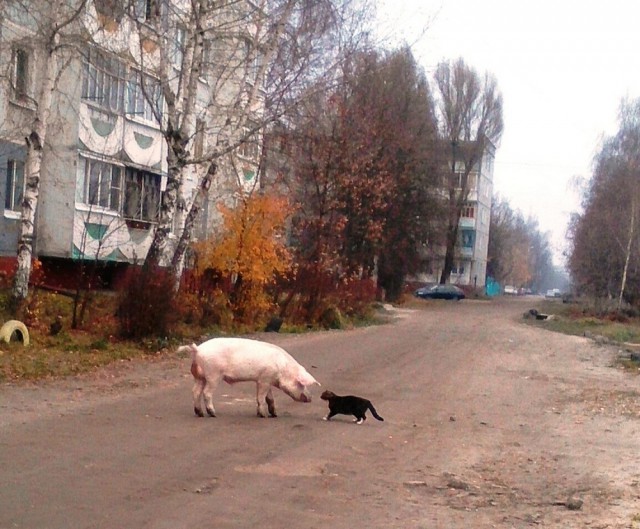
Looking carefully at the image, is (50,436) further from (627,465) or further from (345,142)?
(345,142)

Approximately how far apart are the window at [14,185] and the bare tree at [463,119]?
47652 millimetres

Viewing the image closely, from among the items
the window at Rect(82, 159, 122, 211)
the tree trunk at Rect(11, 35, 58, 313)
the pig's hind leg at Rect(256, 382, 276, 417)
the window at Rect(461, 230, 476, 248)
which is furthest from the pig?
the window at Rect(461, 230, 476, 248)

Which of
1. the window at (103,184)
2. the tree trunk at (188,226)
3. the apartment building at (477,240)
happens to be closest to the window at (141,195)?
the window at (103,184)

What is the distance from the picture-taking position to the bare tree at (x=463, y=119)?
73.5 meters

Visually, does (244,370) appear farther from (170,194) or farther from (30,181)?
(170,194)

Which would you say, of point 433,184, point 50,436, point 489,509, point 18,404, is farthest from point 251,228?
point 433,184

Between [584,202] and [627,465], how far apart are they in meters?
63.5

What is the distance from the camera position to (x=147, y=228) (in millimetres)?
33250

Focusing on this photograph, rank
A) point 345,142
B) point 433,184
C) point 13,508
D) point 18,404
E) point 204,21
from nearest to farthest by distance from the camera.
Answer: point 13,508
point 18,404
point 204,21
point 345,142
point 433,184

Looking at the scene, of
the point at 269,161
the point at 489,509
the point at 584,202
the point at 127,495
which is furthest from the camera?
the point at 584,202

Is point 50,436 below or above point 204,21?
below

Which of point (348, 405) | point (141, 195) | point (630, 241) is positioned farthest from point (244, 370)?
point (630, 241)

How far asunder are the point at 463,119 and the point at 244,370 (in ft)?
212

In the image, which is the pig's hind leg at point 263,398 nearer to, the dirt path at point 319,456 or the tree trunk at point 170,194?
the dirt path at point 319,456
